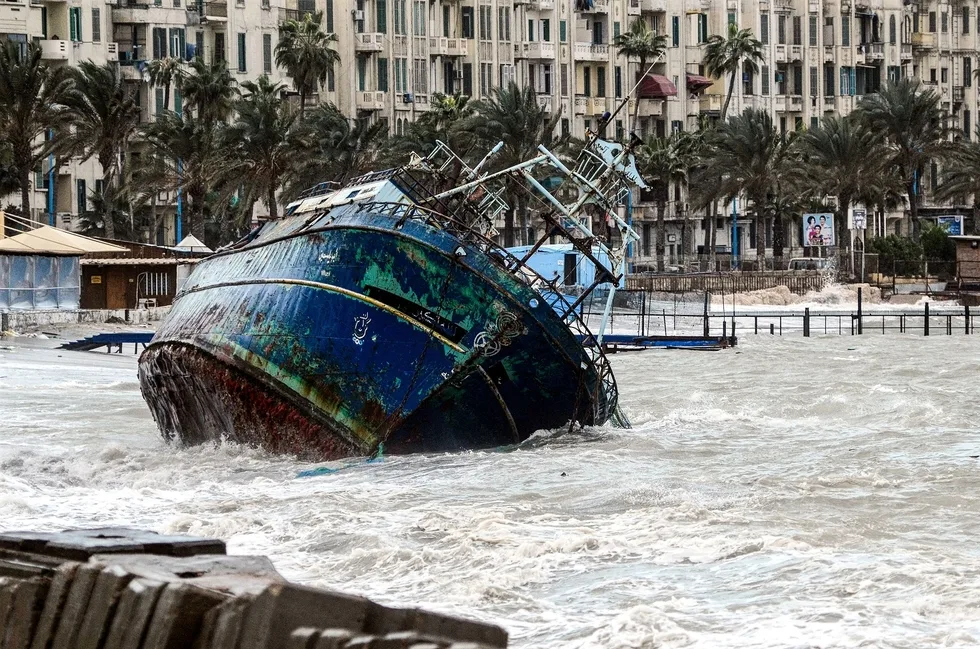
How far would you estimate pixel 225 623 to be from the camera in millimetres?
7328

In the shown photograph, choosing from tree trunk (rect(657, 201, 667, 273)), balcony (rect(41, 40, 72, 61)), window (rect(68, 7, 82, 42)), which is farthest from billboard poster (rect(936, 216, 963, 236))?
balcony (rect(41, 40, 72, 61))

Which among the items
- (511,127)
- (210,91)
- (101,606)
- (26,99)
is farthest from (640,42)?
(101,606)

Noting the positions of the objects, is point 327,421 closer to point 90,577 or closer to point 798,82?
point 90,577

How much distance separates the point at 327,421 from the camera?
70.0 ft

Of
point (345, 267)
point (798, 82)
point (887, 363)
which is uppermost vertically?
point (798, 82)

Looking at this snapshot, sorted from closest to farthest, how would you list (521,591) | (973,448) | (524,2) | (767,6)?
(521,591) < (973,448) < (524,2) < (767,6)

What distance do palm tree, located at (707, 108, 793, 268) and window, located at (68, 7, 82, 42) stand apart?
3333 cm

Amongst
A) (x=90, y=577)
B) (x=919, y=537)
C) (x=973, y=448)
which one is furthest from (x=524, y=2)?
(x=90, y=577)

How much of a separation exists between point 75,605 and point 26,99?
209ft

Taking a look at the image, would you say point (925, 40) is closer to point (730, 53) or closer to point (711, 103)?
point (711, 103)

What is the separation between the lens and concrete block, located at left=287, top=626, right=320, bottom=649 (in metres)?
7.06

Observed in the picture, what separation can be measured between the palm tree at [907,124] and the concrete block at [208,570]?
83.0 metres

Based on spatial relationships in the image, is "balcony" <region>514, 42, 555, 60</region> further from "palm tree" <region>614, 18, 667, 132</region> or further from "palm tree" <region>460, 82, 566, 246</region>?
"palm tree" <region>460, 82, 566, 246</region>

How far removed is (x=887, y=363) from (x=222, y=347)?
26748 mm
